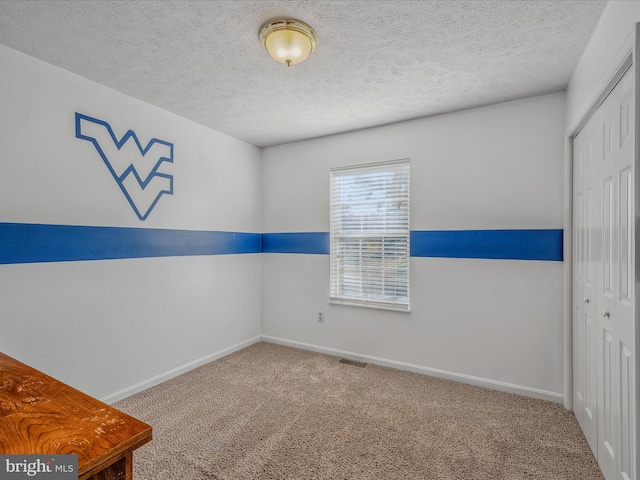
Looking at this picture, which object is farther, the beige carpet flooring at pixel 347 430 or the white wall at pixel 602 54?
the beige carpet flooring at pixel 347 430

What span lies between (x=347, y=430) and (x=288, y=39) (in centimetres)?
270

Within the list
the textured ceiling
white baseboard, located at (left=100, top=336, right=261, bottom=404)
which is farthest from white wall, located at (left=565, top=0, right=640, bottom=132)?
white baseboard, located at (left=100, top=336, right=261, bottom=404)

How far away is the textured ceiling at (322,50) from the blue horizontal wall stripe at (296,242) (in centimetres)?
152

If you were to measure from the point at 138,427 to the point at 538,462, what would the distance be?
92.6 inches

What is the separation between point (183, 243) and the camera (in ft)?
11.2

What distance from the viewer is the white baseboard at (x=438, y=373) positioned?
2.85m

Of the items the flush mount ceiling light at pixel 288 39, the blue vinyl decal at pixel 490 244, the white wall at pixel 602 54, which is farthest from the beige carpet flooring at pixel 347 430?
the flush mount ceiling light at pixel 288 39

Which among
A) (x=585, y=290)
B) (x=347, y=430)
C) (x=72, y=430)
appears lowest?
(x=347, y=430)

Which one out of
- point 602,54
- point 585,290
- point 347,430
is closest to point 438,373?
point 347,430

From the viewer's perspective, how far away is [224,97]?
2.93m

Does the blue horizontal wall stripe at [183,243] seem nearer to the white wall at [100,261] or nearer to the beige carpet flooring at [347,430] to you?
the white wall at [100,261]

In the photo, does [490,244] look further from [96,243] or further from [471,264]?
[96,243]

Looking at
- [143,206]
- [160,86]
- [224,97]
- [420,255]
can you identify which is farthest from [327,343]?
[160,86]

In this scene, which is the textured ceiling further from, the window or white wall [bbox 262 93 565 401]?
the window
